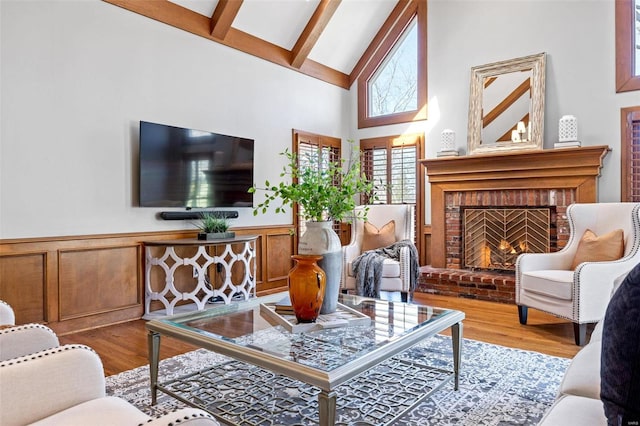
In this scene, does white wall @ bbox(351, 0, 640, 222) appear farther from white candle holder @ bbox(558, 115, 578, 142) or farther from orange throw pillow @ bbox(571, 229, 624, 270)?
orange throw pillow @ bbox(571, 229, 624, 270)

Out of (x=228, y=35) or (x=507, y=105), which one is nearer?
(x=228, y=35)

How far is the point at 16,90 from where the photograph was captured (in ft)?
10.6

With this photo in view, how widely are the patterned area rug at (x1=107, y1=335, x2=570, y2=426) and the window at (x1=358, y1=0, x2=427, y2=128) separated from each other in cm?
377

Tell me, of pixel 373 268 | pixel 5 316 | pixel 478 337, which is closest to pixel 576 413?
pixel 5 316

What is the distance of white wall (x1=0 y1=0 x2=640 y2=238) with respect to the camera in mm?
3285

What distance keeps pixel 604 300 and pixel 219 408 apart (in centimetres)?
286

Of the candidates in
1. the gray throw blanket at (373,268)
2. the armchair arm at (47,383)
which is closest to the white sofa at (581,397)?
the armchair arm at (47,383)

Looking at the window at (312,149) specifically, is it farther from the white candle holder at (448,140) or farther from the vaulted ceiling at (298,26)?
the white candle holder at (448,140)

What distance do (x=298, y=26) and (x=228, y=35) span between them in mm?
1023

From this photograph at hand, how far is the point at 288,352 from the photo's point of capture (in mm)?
1732

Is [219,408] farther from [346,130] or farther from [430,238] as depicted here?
[346,130]

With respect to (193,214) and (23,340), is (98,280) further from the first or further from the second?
(23,340)

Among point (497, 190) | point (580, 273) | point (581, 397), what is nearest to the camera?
point (581, 397)

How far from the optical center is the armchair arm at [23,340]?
148 cm
